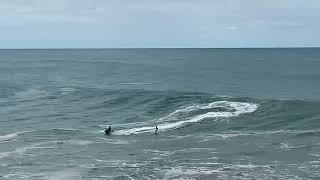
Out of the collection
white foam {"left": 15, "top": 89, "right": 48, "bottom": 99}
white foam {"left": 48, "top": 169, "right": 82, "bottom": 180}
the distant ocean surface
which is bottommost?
white foam {"left": 48, "top": 169, "right": 82, "bottom": 180}

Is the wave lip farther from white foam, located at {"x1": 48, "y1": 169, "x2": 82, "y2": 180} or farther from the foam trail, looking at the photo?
white foam, located at {"x1": 48, "y1": 169, "x2": 82, "y2": 180}

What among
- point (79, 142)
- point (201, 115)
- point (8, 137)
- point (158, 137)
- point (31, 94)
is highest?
point (31, 94)

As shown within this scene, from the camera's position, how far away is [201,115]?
67312 mm

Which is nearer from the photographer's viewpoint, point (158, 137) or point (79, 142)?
point (79, 142)

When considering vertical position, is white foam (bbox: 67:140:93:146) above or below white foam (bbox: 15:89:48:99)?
below

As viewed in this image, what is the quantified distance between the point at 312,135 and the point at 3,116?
43.6m

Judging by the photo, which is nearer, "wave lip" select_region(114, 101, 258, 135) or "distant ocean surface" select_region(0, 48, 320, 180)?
"distant ocean surface" select_region(0, 48, 320, 180)

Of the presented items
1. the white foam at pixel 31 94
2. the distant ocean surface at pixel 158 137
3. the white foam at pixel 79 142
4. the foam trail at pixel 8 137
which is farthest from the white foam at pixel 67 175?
the white foam at pixel 31 94

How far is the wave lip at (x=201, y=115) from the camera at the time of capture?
5820cm

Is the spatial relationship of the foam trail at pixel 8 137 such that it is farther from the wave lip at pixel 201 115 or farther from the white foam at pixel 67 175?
the white foam at pixel 67 175

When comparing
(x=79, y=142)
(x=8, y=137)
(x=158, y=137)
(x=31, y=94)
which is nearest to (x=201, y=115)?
(x=158, y=137)

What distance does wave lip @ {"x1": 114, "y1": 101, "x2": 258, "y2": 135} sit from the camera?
58.2 meters

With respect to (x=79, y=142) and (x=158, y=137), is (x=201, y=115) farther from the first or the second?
(x=79, y=142)

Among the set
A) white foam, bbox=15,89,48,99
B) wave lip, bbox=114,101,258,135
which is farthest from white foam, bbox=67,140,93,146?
white foam, bbox=15,89,48,99
